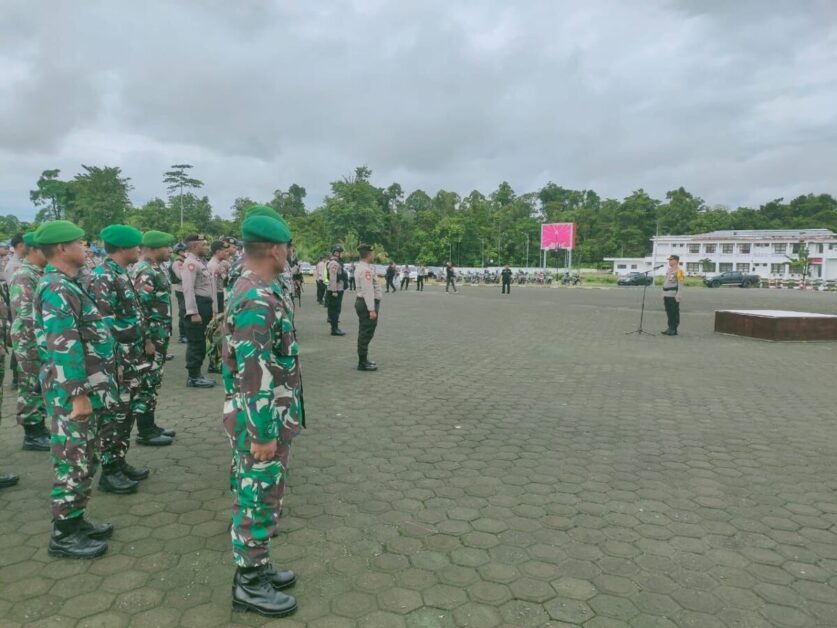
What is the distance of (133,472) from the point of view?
3990 millimetres

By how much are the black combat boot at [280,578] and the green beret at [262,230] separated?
1.60 m

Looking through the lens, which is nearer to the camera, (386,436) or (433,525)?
(433,525)

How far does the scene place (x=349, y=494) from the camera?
385cm

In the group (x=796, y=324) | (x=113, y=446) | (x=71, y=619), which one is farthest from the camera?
(x=796, y=324)

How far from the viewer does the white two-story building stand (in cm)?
7450

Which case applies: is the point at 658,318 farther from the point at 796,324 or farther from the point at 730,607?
the point at 730,607

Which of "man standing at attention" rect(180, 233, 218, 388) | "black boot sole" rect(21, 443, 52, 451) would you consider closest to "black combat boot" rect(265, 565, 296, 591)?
"black boot sole" rect(21, 443, 52, 451)

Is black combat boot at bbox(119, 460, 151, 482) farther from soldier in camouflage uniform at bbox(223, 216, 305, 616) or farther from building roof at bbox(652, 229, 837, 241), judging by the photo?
building roof at bbox(652, 229, 837, 241)

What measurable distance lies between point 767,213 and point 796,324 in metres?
118

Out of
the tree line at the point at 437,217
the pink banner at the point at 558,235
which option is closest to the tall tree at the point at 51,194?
the tree line at the point at 437,217

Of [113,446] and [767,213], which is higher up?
[767,213]

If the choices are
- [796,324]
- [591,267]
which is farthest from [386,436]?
[591,267]

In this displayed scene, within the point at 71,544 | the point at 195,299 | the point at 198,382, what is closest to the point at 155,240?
the point at 195,299

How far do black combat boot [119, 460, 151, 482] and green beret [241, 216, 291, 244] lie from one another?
2405mm
